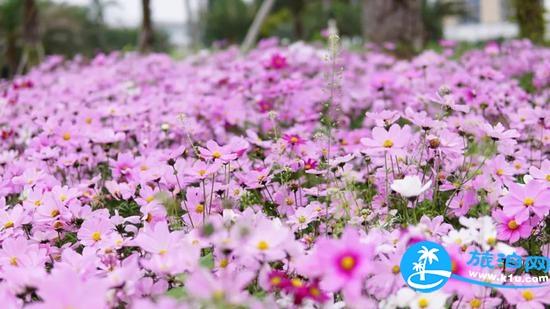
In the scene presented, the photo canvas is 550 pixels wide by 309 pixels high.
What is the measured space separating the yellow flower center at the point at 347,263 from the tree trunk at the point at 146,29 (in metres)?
5.98

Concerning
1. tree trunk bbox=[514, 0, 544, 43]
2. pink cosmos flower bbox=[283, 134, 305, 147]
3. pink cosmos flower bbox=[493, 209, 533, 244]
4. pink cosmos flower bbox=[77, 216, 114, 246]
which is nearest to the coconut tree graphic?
pink cosmos flower bbox=[493, 209, 533, 244]

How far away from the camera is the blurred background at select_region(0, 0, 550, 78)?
18.7ft

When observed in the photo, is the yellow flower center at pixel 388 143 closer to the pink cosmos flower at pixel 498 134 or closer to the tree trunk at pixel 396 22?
the pink cosmos flower at pixel 498 134

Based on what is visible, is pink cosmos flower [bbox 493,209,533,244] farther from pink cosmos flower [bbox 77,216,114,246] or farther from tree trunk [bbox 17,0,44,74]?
tree trunk [bbox 17,0,44,74]

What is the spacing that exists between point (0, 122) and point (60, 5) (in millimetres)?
15598

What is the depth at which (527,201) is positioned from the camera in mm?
1438

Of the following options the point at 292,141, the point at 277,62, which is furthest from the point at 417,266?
the point at 277,62

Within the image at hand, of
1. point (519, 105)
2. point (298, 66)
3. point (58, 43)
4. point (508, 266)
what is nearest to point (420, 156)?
point (508, 266)

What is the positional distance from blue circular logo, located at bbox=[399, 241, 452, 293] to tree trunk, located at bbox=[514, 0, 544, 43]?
216 inches

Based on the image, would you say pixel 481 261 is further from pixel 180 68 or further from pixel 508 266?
pixel 180 68

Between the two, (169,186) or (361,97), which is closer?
(169,186)

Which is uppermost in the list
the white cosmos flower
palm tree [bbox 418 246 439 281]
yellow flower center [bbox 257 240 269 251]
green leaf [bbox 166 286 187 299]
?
the white cosmos flower

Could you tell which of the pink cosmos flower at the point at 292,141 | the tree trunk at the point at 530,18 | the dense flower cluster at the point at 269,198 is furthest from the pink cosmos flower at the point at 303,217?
the tree trunk at the point at 530,18

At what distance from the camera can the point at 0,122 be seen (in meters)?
3.16
